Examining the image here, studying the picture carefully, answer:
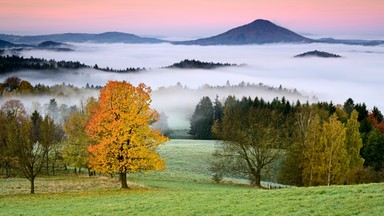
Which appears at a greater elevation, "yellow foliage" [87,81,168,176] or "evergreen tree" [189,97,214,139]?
"yellow foliage" [87,81,168,176]

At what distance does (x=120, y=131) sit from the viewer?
35.4 m

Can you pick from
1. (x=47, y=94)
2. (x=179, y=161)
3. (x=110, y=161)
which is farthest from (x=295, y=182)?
(x=47, y=94)

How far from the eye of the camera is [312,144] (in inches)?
1889

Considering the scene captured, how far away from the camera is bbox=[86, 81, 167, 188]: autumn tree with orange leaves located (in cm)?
3528

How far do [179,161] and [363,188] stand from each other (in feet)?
154

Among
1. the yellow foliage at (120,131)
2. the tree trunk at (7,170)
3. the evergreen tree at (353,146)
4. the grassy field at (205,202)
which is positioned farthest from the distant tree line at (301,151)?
the tree trunk at (7,170)

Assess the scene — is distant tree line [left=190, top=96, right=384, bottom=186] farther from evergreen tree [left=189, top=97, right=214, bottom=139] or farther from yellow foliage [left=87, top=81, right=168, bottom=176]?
evergreen tree [left=189, top=97, right=214, bottom=139]

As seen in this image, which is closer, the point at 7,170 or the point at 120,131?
the point at 120,131

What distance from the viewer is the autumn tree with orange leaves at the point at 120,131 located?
35.3 meters

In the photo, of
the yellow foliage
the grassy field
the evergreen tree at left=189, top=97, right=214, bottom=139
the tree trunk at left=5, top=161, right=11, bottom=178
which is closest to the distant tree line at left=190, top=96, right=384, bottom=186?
the yellow foliage

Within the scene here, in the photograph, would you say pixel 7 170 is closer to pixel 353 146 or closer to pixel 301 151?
pixel 301 151

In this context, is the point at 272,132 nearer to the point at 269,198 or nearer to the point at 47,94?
the point at 269,198

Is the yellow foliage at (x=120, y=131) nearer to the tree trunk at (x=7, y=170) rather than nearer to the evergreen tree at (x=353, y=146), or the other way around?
the tree trunk at (x=7, y=170)

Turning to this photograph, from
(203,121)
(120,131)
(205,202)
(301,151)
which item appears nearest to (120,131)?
(120,131)
